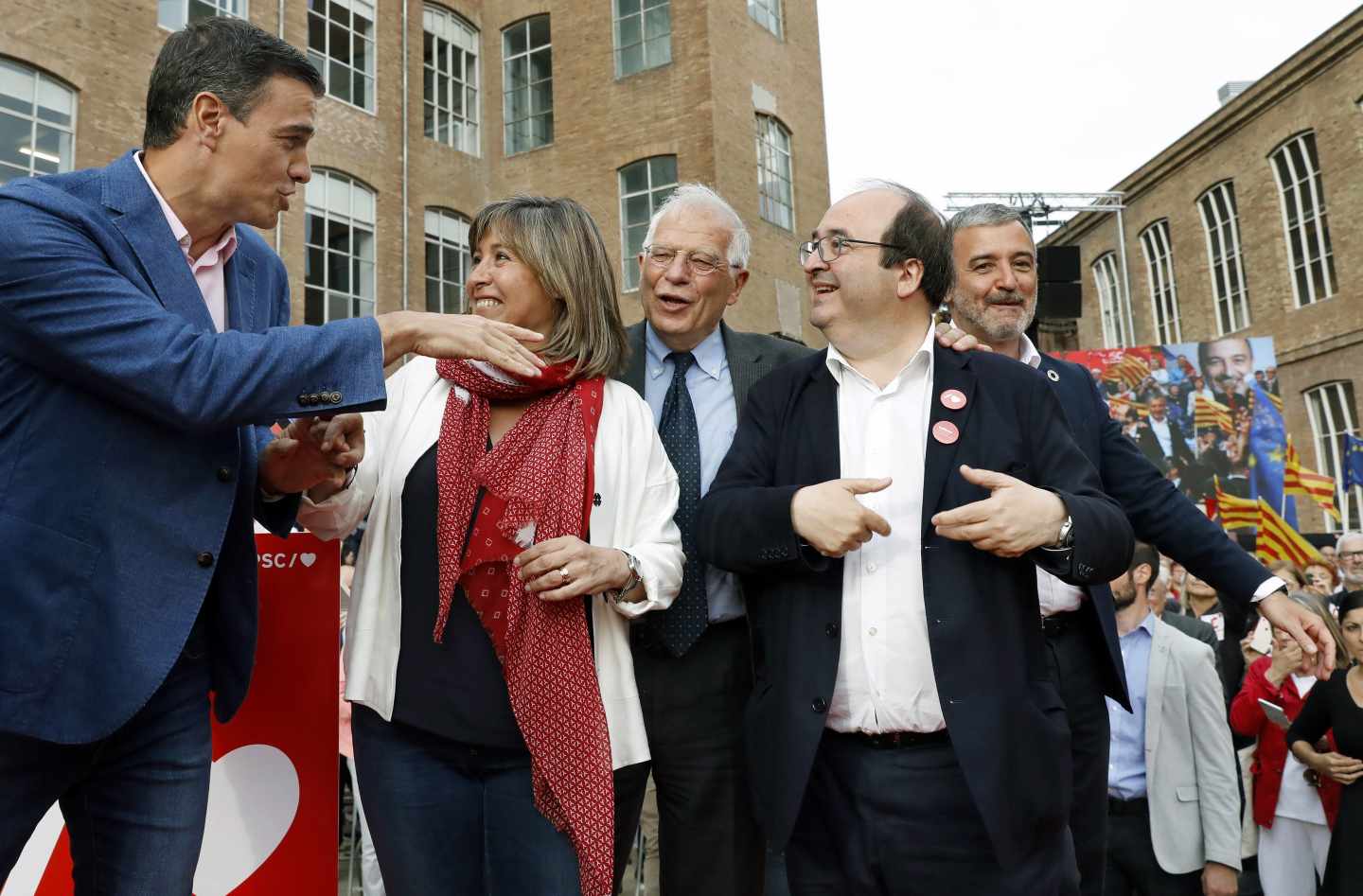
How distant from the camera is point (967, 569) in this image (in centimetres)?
221

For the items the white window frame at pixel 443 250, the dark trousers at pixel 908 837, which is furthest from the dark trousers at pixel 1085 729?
the white window frame at pixel 443 250

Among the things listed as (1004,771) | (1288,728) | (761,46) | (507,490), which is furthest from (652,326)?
(761,46)

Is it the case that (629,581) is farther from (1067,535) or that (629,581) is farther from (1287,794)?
(1287,794)

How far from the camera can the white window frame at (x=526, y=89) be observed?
19938mm

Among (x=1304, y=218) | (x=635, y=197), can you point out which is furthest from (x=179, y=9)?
(x=1304, y=218)

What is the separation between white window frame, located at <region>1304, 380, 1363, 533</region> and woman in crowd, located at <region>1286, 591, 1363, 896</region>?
2026 centimetres

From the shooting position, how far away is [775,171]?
19.6m

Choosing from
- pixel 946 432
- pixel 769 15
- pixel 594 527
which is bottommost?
pixel 594 527

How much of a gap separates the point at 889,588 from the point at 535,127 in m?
19.2

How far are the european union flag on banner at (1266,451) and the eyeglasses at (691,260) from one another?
47.1 ft

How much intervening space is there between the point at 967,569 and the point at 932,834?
1.80 ft

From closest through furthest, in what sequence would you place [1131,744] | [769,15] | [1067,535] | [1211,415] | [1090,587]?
[1067,535], [1090,587], [1131,744], [1211,415], [769,15]

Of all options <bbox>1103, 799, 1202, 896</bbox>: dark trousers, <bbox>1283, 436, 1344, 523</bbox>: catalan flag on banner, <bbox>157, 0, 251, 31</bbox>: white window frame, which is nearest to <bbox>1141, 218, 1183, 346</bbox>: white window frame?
<bbox>1283, 436, 1344, 523</bbox>: catalan flag on banner

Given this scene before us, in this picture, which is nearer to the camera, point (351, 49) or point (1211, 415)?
point (1211, 415)
